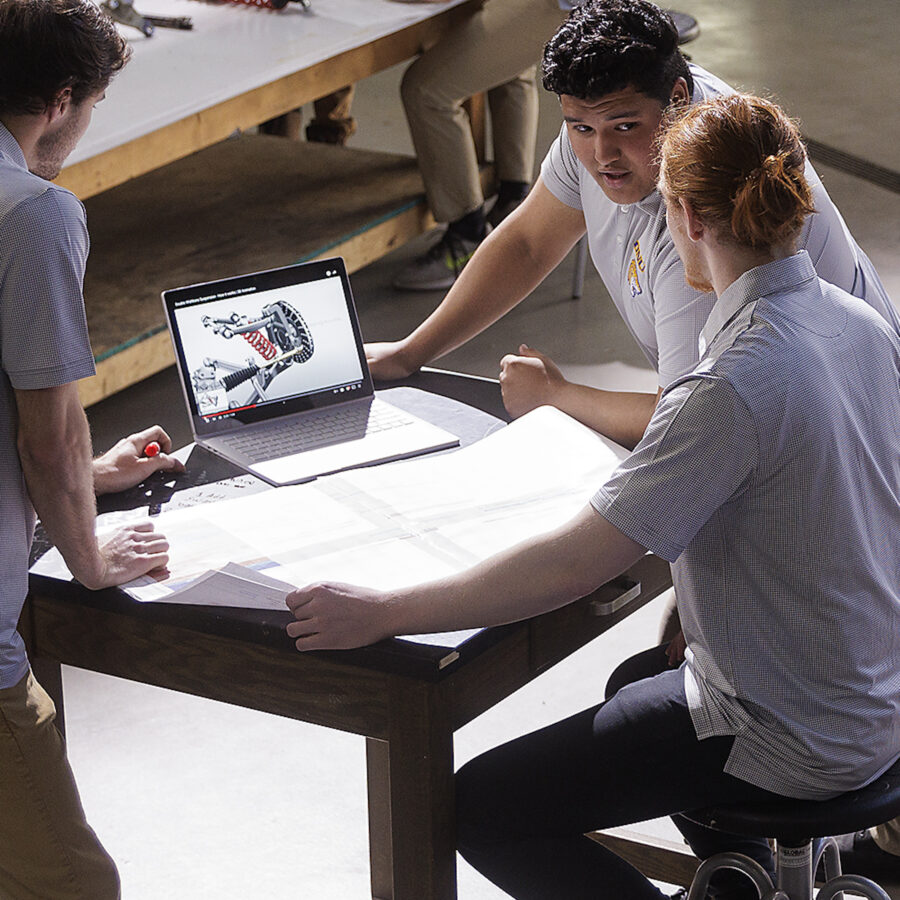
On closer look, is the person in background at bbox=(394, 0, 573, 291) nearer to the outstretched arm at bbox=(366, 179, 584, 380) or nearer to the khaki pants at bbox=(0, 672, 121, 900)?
the outstretched arm at bbox=(366, 179, 584, 380)

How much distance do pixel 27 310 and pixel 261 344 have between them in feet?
1.95

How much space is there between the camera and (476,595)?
1.63 meters

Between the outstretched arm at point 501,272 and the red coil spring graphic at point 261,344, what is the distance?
0.24 metres

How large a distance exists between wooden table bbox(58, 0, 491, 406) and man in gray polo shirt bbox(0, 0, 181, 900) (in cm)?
178

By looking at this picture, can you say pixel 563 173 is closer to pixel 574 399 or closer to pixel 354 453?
pixel 574 399

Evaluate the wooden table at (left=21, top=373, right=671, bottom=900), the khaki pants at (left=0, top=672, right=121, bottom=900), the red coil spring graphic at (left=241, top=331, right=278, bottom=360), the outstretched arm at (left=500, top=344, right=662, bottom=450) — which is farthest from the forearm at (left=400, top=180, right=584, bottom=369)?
the khaki pants at (left=0, top=672, right=121, bottom=900)

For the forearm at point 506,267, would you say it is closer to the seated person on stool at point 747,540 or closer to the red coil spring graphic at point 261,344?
the red coil spring graphic at point 261,344

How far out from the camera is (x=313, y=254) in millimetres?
4441

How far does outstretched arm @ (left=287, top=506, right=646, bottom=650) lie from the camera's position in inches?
63.3

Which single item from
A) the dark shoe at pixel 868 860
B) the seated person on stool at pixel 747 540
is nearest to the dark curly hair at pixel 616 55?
the seated person on stool at pixel 747 540

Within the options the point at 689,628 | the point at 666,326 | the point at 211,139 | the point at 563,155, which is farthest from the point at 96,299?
the point at 689,628

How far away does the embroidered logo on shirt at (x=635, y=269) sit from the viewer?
6.91 feet

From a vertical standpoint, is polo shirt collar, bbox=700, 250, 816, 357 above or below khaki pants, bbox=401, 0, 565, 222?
above

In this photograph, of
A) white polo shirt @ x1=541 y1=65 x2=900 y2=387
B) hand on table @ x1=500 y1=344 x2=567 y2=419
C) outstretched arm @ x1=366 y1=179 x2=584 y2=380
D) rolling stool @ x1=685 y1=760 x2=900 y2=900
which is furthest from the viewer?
outstretched arm @ x1=366 y1=179 x2=584 y2=380
